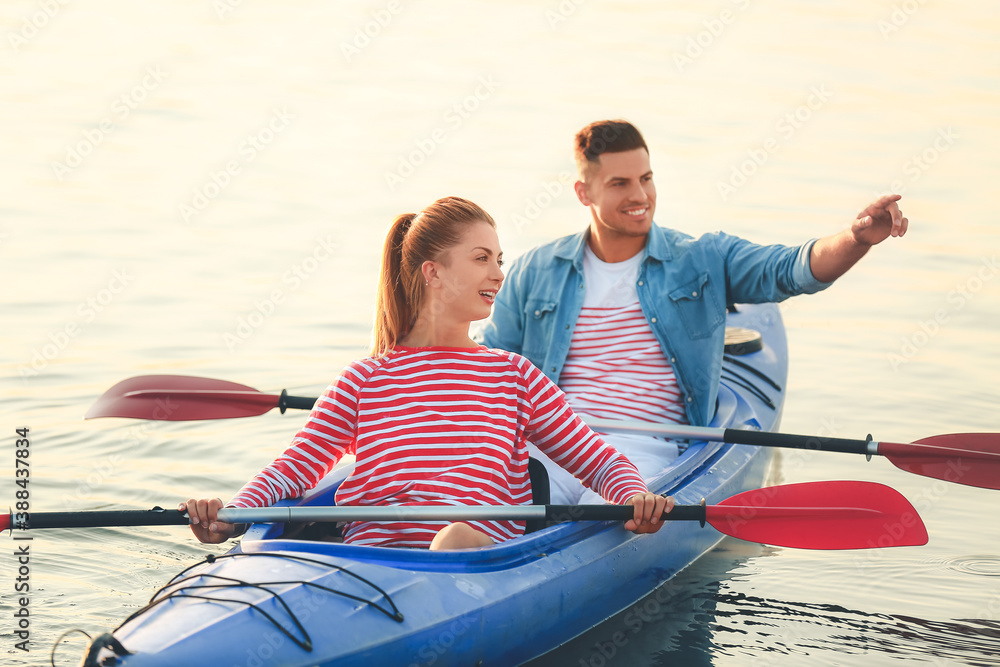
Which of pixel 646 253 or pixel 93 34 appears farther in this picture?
pixel 93 34

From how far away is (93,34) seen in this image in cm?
1388

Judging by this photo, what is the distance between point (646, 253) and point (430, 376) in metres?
1.41

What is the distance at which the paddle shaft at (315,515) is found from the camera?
289 centimetres

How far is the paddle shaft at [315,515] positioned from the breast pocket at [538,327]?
4.36ft

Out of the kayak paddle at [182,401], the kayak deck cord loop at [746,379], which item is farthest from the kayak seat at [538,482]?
the kayak deck cord loop at [746,379]

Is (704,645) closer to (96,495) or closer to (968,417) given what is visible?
(96,495)

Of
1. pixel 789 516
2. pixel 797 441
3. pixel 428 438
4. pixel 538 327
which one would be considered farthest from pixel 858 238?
pixel 428 438

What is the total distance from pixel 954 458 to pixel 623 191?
4.58 ft

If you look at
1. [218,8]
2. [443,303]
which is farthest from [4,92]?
[443,303]

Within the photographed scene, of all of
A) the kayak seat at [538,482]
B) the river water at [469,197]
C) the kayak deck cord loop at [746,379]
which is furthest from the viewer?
the kayak deck cord loop at [746,379]

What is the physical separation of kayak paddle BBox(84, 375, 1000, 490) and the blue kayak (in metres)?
0.51

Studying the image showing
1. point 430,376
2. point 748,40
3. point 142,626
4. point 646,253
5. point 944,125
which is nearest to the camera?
point 142,626

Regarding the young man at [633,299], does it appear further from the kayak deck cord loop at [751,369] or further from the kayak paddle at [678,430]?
the kayak deck cord loop at [751,369]

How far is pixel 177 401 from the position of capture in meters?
4.10
